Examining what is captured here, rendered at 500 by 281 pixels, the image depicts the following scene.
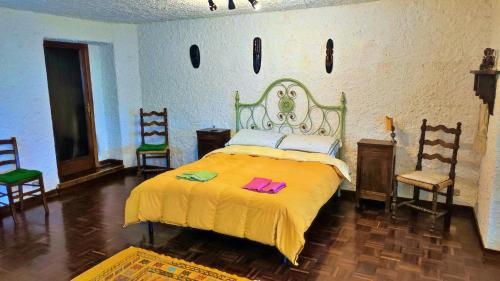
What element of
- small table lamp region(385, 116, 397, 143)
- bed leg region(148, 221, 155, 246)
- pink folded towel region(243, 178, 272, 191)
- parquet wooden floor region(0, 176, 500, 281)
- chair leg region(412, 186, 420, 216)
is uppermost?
small table lamp region(385, 116, 397, 143)

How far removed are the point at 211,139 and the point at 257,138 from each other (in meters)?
0.74

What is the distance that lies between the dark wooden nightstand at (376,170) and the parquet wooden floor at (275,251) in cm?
20

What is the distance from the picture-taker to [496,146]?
2.77 m

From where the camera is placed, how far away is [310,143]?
4.11m

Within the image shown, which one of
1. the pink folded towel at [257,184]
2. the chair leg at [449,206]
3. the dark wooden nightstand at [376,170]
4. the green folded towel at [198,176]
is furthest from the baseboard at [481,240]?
the green folded towel at [198,176]

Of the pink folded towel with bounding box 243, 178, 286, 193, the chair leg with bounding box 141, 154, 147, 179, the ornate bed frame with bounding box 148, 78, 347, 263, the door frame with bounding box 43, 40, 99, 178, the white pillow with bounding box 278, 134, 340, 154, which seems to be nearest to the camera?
the pink folded towel with bounding box 243, 178, 286, 193

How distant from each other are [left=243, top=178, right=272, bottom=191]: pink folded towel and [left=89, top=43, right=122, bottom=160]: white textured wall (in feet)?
10.5

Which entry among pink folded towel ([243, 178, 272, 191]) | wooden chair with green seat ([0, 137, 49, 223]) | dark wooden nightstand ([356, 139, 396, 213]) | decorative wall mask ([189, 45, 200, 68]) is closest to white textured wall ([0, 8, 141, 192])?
wooden chair with green seat ([0, 137, 49, 223])

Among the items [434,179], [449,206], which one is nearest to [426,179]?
[434,179]

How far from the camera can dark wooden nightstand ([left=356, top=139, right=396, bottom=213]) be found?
3.75 m

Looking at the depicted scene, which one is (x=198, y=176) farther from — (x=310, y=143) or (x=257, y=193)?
(x=310, y=143)

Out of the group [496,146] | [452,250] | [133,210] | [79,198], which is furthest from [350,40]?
[79,198]

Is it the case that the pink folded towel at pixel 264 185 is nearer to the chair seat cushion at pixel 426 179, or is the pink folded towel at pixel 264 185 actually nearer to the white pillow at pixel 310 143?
the white pillow at pixel 310 143

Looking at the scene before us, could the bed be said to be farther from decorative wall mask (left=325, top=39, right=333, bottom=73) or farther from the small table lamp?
the small table lamp
